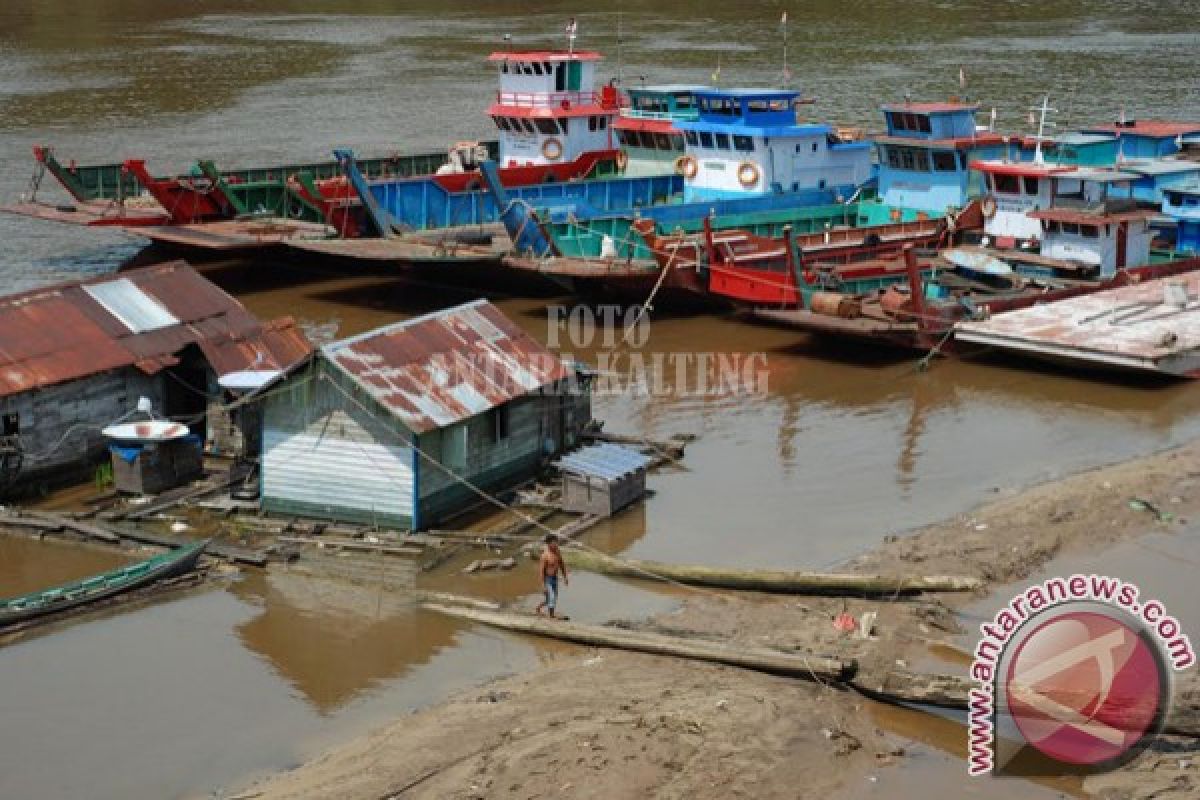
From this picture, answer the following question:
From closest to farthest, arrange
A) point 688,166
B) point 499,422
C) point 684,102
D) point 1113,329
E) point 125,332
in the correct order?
point 499,422 → point 125,332 → point 1113,329 → point 688,166 → point 684,102

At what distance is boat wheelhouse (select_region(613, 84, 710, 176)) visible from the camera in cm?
4166

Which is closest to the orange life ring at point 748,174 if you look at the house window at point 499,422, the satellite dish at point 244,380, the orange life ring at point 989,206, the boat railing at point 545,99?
the boat railing at point 545,99

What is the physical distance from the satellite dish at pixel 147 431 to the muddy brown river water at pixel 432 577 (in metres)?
2.01

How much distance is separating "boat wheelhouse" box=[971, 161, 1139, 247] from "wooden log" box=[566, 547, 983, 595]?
16.3m

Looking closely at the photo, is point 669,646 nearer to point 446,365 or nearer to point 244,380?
point 446,365

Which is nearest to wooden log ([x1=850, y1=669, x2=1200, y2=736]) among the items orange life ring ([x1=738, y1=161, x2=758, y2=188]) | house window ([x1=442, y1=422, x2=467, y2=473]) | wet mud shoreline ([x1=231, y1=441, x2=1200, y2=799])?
wet mud shoreline ([x1=231, y1=441, x2=1200, y2=799])

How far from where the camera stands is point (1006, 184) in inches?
1330

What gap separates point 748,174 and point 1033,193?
7307 mm

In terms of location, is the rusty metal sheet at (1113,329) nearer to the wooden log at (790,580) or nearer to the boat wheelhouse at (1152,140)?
the wooden log at (790,580)

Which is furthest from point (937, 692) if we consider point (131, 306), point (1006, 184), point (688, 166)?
point (688, 166)

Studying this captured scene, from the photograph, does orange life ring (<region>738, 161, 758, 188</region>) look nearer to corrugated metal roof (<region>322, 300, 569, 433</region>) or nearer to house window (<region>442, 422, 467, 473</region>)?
corrugated metal roof (<region>322, 300, 569, 433</region>)

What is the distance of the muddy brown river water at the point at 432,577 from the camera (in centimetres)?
1584

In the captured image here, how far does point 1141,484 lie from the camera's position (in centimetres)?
2214

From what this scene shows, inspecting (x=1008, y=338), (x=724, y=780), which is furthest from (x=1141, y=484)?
(x=724, y=780)
